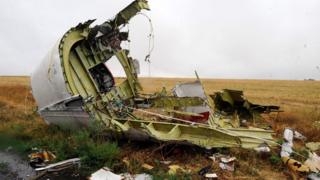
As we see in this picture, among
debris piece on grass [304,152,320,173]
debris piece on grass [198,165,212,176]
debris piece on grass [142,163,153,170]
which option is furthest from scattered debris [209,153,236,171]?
debris piece on grass [304,152,320,173]

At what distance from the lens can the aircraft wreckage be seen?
754 cm

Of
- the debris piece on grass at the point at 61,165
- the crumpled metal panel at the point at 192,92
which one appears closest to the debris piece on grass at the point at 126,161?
the debris piece on grass at the point at 61,165

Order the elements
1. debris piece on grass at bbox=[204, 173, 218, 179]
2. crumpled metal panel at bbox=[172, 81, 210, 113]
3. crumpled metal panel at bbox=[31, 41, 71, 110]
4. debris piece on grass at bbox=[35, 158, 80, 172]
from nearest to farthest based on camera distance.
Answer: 1. debris piece on grass at bbox=[204, 173, 218, 179]
2. debris piece on grass at bbox=[35, 158, 80, 172]
3. crumpled metal panel at bbox=[31, 41, 71, 110]
4. crumpled metal panel at bbox=[172, 81, 210, 113]

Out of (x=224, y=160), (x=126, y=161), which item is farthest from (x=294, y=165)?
(x=126, y=161)

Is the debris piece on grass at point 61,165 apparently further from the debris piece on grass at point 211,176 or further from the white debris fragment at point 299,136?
the white debris fragment at point 299,136

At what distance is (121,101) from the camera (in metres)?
9.60

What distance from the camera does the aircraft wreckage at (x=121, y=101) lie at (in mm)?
7539

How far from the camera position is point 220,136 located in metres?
7.28

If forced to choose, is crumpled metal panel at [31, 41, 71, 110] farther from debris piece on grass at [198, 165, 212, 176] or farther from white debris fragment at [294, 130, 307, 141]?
white debris fragment at [294, 130, 307, 141]

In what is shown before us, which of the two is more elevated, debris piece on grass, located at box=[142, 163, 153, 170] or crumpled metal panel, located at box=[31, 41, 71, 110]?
crumpled metal panel, located at box=[31, 41, 71, 110]

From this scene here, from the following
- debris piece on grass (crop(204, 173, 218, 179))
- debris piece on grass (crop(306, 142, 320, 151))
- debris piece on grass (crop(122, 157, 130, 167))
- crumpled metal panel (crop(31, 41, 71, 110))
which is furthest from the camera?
crumpled metal panel (crop(31, 41, 71, 110))

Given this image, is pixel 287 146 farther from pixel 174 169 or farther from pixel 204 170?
pixel 174 169

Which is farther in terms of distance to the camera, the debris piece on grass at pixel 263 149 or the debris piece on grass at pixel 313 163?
the debris piece on grass at pixel 263 149

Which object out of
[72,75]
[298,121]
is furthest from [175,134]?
[298,121]
